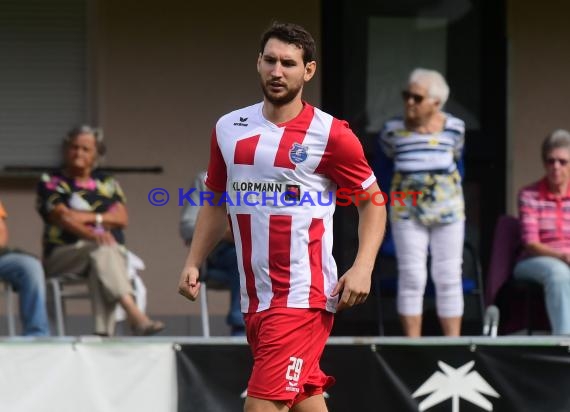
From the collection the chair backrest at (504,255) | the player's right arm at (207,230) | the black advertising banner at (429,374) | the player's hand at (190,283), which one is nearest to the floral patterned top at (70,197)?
the black advertising banner at (429,374)

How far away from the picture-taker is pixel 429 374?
6617 millimetres

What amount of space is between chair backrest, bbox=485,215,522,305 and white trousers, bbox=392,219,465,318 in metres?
0.31

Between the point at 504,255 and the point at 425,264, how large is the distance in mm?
545

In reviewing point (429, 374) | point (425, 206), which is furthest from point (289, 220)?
point (425, 206)

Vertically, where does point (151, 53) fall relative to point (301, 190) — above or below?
above

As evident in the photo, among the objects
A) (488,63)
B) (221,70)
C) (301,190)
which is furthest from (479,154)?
(301,190)

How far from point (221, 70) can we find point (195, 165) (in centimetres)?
65

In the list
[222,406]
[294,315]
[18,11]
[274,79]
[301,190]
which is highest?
[18,11]

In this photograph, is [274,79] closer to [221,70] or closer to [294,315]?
[294,315]

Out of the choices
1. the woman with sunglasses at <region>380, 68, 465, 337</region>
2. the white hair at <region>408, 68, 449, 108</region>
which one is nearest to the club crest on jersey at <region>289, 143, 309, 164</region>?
the woman with sunglasses at <region>380, 68, 465, 337</region>

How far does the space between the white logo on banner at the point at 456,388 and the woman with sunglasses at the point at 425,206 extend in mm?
1529

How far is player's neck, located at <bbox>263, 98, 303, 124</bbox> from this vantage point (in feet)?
17.4

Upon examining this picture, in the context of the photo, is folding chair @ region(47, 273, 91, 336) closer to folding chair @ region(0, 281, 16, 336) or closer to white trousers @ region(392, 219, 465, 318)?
folding chair @ region(0, 281, 16, 336)

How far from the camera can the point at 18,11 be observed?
31.7ft
